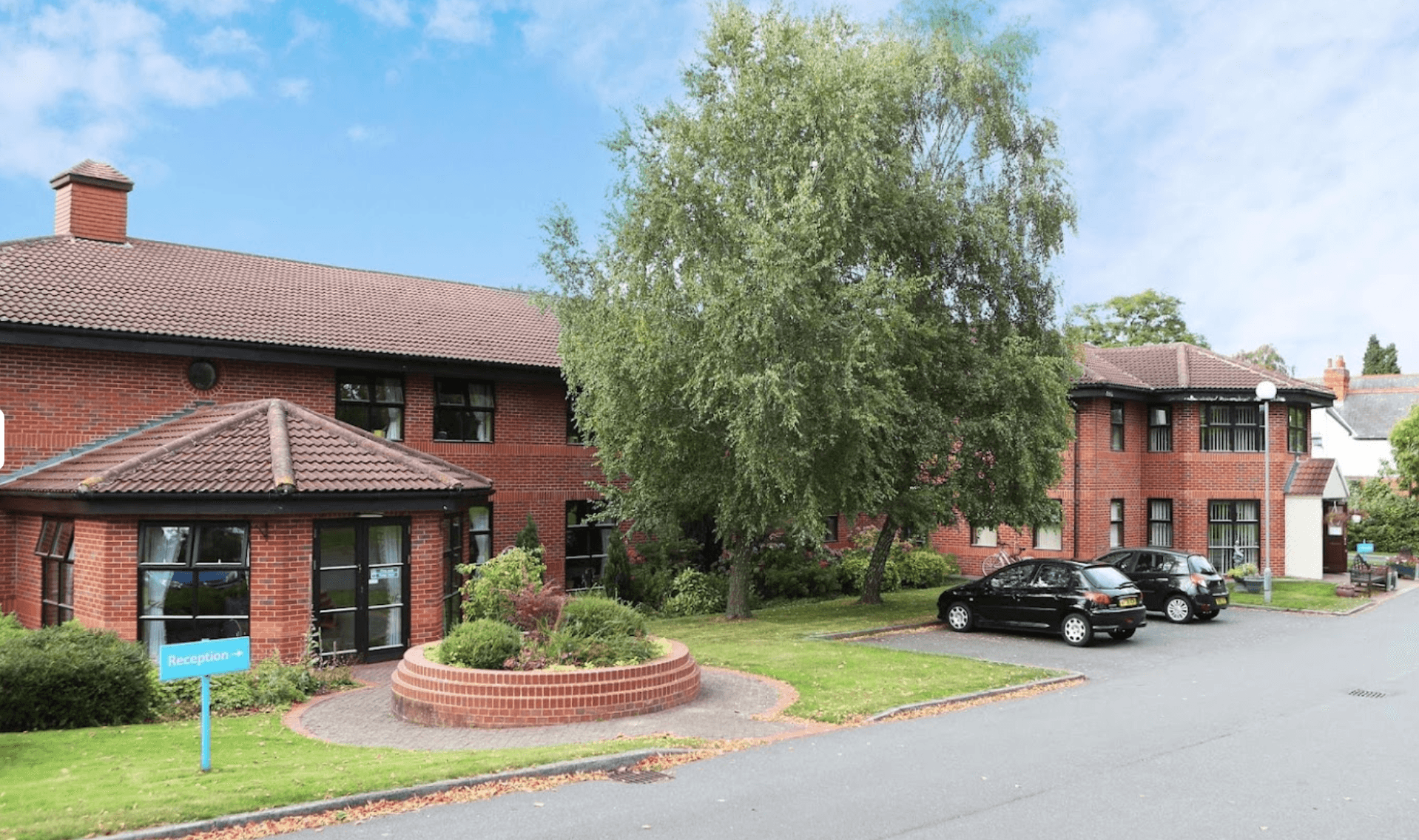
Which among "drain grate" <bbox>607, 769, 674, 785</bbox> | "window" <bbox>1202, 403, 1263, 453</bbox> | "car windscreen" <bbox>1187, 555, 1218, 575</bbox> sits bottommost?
"drain grate" <bbox>607, 769, 674, 785</bbox>

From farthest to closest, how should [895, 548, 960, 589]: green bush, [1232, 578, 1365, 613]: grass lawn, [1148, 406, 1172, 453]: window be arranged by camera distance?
[1148, 406, 1172, 453]: window < [895, 548, 960, 589]: green bush < [1232, 578, 1365, 613]: grass lawn

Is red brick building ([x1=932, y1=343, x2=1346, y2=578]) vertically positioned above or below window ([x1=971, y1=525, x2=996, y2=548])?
above

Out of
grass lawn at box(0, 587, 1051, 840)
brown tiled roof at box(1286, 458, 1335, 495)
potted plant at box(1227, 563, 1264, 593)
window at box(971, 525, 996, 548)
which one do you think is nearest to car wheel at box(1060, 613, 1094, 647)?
grass lawn at box(0, 587, 1051, 840)

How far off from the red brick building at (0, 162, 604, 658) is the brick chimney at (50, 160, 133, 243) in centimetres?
4

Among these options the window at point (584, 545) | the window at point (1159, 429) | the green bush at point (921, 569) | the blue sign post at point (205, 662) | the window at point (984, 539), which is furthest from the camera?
the window at point (1159, 429)

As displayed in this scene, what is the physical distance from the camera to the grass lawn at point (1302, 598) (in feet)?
82.3

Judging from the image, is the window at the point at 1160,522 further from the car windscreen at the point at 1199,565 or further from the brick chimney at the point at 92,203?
the brick chimney at the point at 92,203

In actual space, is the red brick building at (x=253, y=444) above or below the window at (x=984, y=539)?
above

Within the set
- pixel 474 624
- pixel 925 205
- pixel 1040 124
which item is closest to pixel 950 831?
pixel 474 624

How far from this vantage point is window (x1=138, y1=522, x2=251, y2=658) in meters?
15.1

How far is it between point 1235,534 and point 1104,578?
16295 millimetres

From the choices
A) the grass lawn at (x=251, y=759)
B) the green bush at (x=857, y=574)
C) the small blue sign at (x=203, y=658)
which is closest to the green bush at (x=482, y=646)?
the grass lawn at (x=251, y=759)

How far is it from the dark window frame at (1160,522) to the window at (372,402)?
77.0 ft

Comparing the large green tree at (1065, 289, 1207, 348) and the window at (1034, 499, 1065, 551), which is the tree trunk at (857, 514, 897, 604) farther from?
the large green tree at (1065, 289, 1207, 348)
